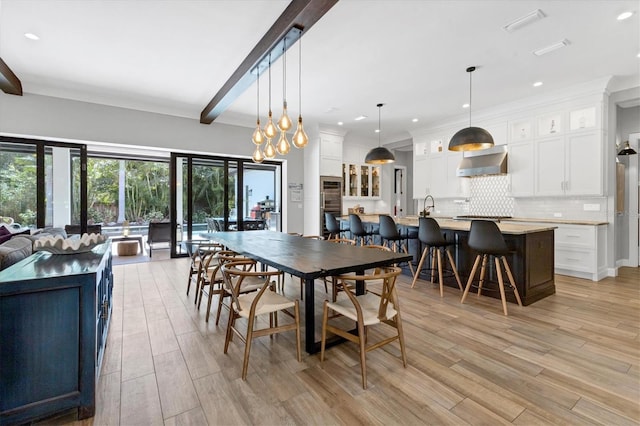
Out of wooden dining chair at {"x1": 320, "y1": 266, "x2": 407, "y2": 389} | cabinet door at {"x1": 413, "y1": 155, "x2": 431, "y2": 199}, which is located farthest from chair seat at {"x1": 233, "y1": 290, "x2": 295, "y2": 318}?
cabinet door at {"x1": 413, "y1": 155, "x2": 431, "y2": 199}

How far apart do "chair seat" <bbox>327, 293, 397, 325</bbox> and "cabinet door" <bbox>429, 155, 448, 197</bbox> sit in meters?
5.18

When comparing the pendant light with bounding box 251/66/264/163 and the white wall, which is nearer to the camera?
the pendant light with bounding box 251/66/264/163

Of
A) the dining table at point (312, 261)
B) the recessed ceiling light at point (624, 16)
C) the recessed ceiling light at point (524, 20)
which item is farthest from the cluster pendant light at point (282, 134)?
the recessed ceiling light at point (624, 16)

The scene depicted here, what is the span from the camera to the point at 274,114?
6234 mm

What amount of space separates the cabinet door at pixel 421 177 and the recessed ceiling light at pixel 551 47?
3602 millimetres

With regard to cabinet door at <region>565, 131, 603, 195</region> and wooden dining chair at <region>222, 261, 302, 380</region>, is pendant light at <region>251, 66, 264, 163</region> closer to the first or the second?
wooden dining chair at <region>222, 261, 302, 380</region>

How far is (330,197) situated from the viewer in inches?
291

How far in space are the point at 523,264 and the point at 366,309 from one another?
238 centimetres

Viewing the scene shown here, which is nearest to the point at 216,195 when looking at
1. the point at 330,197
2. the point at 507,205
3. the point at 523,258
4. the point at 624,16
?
the point at 330,197

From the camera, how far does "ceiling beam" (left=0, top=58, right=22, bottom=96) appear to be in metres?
3.86

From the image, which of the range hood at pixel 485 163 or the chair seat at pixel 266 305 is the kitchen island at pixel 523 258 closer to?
the range hood at pixel 485 163

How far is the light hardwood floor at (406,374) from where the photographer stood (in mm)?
1668

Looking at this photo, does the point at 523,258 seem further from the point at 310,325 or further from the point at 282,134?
the point at 282,134

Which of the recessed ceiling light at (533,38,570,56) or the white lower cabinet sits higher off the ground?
the recessed ceiling light at (533,38,570,56)
